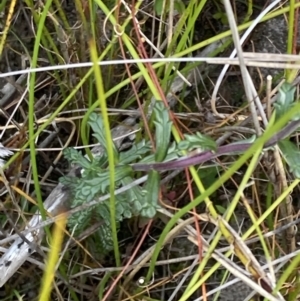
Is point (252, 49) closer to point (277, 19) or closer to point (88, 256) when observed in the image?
point (277, 19)

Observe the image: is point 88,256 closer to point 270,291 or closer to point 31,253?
point 31,253

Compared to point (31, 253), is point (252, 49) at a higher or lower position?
higher

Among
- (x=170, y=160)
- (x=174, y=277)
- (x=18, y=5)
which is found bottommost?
(x=174, y=277)

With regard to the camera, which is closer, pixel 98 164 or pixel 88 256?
pixel 98 164

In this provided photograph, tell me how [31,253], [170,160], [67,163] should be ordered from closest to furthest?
1. [170,160]
2. [31,253]
3. [67,163]

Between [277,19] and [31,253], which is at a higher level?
[277,19]

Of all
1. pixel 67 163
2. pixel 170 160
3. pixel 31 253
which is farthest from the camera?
pixel 67 163

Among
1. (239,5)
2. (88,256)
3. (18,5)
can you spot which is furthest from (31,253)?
(239,5)

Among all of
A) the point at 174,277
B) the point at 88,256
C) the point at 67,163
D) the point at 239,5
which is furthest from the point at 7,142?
the point at 239,5

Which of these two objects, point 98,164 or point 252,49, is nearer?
point 98,164
